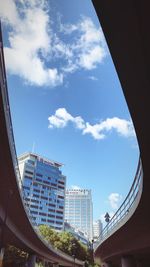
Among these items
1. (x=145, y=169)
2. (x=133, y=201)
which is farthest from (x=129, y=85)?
(x=133, y=201)

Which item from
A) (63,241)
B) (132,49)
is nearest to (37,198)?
(63,241)

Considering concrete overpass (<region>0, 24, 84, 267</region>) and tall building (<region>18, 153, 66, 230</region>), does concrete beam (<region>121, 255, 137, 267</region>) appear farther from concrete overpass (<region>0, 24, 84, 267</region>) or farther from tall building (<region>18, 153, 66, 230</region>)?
tall building (<region>18, 153, 66, 230</region>)

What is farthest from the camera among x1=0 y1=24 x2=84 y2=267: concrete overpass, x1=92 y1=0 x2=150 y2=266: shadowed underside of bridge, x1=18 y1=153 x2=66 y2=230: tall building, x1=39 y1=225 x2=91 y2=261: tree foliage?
x1=18 y1=153 x2=66 y2=230: tall building

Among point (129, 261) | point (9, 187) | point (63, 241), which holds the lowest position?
point (129, 261)

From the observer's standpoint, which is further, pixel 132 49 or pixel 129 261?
pixel 129 261

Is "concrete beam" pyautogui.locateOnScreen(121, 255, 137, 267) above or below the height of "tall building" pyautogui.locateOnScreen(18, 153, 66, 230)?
below

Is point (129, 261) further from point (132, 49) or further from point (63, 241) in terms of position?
point (63, 241)

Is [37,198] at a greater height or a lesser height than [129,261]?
greater

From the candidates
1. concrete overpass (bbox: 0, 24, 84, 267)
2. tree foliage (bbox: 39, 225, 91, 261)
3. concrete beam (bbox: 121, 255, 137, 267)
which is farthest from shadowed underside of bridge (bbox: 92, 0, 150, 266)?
tree foliage (bbox: 39, 225, 91, 261)

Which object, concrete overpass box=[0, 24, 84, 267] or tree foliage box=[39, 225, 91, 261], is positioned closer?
concrete overpass box=[0, 24, 84, 267]

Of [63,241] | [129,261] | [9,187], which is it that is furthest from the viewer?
[63,241]

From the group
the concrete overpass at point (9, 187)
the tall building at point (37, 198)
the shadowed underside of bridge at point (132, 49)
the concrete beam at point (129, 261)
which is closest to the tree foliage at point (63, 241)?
the concrete overpass at point (9, 187)

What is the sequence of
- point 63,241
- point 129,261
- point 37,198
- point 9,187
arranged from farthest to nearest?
point 37,198 < point 63,241 < point 129,261 < point 9,187

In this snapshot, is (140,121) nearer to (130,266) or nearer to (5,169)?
(5,169)
